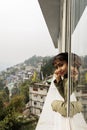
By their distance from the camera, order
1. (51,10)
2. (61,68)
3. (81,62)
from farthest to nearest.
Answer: (51,10), (61,68), (81,62)

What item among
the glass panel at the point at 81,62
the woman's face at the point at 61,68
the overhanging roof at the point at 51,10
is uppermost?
the glass panel at the point at 81,62

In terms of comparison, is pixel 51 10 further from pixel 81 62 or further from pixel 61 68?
pixel 81 62

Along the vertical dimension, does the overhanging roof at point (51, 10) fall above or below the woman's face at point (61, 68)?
below

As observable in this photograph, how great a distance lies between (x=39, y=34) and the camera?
5117 mm

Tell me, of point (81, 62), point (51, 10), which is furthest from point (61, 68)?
point (51, 10)

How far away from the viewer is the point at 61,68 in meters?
0.84

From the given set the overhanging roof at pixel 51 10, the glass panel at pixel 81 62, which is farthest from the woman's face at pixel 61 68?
the overhanging roof at pixel 51 10

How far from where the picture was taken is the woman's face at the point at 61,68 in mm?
823

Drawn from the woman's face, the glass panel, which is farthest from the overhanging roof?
the glass panel

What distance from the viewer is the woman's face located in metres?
0.82

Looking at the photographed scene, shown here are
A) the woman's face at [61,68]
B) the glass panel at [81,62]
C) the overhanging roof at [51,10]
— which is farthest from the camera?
the overhanging roof at [51,10]

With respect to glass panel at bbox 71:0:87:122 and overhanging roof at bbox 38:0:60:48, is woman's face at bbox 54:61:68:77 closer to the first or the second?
glass panel at bbox 71:0:87:122

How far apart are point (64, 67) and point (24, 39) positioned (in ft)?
14.9

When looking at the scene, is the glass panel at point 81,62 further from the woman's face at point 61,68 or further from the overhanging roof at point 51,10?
the overhanging roof at point 51,10
